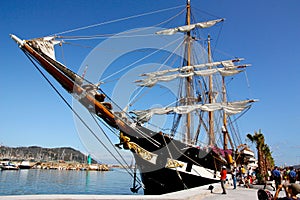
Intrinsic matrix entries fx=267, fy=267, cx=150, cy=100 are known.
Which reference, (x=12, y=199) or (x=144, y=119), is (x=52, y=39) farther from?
(x=144, y=119)

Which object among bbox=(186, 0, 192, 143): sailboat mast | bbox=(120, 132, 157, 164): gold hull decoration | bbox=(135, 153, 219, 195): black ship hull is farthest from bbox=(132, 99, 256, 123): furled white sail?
bbox=(120, 132, 157, 164): gold hull decoration

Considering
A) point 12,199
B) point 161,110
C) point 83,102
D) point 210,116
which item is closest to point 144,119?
point 161,110

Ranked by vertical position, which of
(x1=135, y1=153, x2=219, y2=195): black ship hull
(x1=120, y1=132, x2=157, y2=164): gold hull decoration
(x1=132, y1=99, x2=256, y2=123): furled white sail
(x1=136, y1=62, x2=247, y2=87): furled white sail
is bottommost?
(x1=135, y1=153, x2=219, y2=195): black ship hull

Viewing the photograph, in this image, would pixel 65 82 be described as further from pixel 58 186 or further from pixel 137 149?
pixel 58 186

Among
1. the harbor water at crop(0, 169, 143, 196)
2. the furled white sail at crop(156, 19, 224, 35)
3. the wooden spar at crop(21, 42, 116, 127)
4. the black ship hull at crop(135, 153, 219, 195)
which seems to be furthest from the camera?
the furled white sail at crop(156, 19, 224, 35)

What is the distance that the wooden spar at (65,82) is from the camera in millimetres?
12000

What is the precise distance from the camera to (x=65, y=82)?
505 inches

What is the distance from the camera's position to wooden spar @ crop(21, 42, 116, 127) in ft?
39.4

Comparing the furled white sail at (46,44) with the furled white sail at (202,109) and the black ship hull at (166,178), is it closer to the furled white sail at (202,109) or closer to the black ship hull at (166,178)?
the black ship hull at (166,178)

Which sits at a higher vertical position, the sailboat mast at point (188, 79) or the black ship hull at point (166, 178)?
the sailboat mast at point (188, 79)

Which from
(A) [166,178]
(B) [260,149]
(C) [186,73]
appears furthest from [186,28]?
(A) [166,178]

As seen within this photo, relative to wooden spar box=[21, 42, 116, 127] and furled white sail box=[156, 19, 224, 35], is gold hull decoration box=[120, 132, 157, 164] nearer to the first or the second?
wooden spar box=[21, 42, 116, 127]

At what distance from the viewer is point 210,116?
36.6 m

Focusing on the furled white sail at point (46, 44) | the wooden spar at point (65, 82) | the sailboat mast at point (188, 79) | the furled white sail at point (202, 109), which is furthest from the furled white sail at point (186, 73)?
the furled white sail at point (46, 44)
